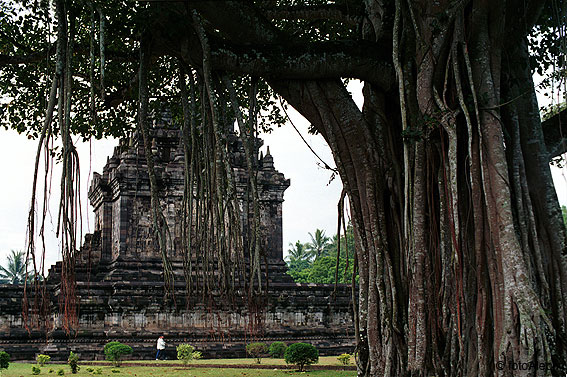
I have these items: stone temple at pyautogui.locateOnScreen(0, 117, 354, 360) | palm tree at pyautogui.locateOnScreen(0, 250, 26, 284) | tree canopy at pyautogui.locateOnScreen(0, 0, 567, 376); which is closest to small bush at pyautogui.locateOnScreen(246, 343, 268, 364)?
stone temple at pyautogui.locateOnScreen(0, 117, 354, 360)

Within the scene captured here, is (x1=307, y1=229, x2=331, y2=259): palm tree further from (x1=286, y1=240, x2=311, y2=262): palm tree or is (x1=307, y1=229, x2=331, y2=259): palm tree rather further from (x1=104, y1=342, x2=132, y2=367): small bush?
(x1=104, y1=342, x2=132, y2=367): small bush

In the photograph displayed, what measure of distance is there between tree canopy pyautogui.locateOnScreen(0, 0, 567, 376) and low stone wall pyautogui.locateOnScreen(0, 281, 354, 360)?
29.7 feet

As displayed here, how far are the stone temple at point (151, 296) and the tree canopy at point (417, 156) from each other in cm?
771

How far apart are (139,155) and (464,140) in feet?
48.8

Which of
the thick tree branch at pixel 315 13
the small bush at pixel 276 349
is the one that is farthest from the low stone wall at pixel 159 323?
the thick tree branch at pixel 315 13

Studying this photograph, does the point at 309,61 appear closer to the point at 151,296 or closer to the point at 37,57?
the point at 37,57

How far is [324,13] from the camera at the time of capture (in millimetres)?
6906

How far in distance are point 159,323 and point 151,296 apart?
68cm

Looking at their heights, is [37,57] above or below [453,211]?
above

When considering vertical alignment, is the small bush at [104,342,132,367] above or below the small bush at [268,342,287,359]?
above

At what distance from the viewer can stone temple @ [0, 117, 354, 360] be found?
50.6ft

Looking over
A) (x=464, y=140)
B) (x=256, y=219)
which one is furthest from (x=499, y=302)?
(x=256, y=219)

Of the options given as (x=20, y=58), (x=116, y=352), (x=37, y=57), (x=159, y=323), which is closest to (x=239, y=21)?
(x=37, y=57)

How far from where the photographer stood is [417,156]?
17.9 feet
